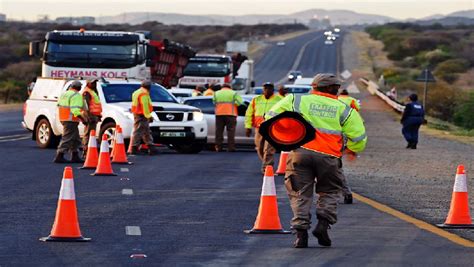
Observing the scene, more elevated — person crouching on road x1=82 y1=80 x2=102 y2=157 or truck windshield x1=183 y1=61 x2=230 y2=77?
person crouching on road x1=82 y1=80 x2=102 y2=157

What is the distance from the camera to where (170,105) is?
1091 inches

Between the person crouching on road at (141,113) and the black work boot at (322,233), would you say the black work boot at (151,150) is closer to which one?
the person crouching on road at (141,113)

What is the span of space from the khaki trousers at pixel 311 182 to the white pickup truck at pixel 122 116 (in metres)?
15.0

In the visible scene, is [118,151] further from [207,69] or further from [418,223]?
[207,69]

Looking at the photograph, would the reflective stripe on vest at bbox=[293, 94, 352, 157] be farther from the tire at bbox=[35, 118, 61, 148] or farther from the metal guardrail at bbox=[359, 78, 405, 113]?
the metal guardrail at bbox=[359, 78, 405, 113]

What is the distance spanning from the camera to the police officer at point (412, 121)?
33.4 meters

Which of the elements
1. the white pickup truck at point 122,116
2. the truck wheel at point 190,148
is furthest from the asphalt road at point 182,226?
the truck wheel at point 190,148

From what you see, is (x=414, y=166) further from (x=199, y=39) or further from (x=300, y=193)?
(x=199, y=39)

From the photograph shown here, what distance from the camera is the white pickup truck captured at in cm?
2686

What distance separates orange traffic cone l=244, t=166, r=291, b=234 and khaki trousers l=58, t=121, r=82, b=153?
10.9m

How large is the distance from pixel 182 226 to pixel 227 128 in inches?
610

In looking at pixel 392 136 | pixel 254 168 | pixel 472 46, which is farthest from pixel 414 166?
pixel 472 46

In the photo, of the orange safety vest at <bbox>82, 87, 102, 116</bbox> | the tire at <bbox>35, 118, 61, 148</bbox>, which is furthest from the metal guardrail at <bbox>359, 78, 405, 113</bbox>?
the orange safety vest at <bbox>82, 87, 102, 116</bbox>

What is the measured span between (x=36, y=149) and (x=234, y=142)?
4522 millimetres
